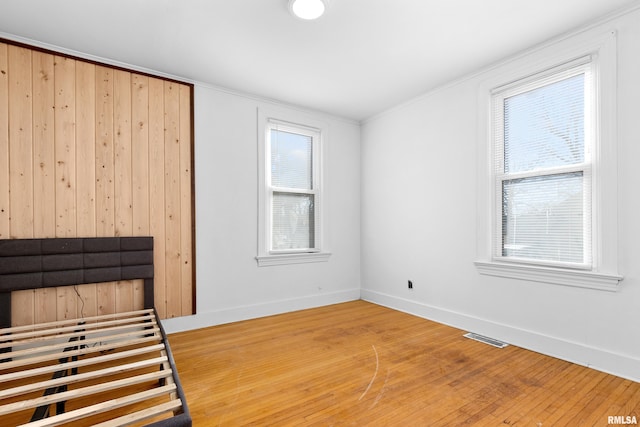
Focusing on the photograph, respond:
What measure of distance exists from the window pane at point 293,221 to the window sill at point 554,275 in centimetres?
206

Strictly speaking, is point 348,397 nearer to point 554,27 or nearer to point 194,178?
point 194,178

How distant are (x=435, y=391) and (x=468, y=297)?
1430mm

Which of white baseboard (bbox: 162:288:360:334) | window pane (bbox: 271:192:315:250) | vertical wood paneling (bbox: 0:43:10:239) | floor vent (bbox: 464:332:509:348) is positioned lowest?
Result: floor vent (bbox: 464:332:509:348)

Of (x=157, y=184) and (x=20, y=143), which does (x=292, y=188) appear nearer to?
(x=157, y=184)

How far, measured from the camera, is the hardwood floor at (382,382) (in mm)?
1879

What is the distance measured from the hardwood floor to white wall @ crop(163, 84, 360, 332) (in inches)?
16.8

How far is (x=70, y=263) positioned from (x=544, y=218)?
4025 millimetres

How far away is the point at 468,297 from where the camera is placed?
3316 millimetres

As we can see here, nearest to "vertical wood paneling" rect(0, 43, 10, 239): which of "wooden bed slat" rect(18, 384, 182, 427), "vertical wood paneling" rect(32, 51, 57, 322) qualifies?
"vertical wood paneling" rect(32, 51, 57, 322)

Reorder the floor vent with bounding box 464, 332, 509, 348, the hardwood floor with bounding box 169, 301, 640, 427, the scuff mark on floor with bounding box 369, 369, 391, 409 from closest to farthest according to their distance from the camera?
the hardwood floor with bounding box 169, 301, 640, 427 < the scuff mark on floor with bounding box 369, 369, 391, 409 < the floor vent with bounding box 464, 332, 509, 348

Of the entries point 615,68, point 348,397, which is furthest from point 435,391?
point 615,68

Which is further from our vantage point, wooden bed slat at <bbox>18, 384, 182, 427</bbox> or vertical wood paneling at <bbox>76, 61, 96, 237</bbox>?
vertical wood paneling at <bbox>76, 61, 96, 237</bbox>

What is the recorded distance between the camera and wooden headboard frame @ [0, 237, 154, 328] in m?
2.51

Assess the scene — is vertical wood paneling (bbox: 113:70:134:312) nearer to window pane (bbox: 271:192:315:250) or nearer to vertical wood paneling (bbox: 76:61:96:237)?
vertical wood paneling (bbox: 76:61:96:237)
